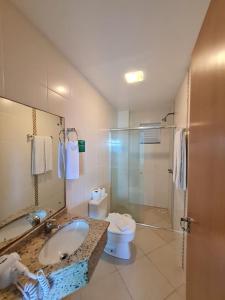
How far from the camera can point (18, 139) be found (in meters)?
1.06

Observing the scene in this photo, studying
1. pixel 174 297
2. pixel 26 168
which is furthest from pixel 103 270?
pixel 26 168

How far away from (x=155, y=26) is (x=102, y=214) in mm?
2328

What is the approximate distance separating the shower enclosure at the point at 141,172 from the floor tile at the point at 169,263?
69cm

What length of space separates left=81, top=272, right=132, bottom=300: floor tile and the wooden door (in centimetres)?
88

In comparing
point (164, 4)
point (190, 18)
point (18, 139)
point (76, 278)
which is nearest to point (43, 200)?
point (18, 139)

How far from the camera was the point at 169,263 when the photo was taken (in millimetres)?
1828

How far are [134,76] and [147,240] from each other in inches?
95.3

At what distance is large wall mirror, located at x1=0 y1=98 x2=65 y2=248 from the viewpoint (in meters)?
0.95

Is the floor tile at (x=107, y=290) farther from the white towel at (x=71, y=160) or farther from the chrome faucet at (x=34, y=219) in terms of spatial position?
the white towel at (x=71, y=160)

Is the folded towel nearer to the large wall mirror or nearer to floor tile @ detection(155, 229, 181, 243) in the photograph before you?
floor tile @ detection(155, 229, 181, 243)

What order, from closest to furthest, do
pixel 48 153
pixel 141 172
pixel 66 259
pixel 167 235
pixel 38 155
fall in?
pixel 66 259
pixel 38 155
pixel 48 153
pixel 167 235
pixel 141 172

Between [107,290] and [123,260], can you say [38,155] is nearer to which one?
[107,290]

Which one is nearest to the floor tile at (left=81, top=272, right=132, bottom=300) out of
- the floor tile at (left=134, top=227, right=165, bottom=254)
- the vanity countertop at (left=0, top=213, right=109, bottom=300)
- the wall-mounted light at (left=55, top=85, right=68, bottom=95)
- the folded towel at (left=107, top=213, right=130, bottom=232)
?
the folded towel at (left=107, top=213, right=130, bottom=232)

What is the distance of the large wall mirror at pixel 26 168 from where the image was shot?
0.95m
